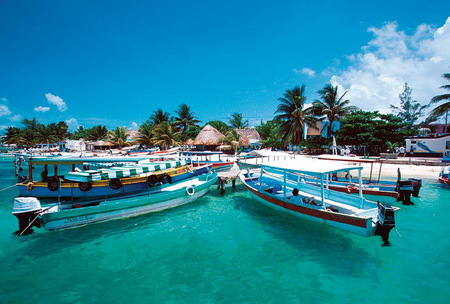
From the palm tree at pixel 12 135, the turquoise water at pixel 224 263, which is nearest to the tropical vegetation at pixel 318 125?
the turquoise water at pixel 224 263

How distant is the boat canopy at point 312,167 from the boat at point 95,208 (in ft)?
20.9

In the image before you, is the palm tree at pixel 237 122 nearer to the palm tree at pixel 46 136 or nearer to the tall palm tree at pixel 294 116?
the tall palm tree at pixel 294 116

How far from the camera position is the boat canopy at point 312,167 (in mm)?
9422

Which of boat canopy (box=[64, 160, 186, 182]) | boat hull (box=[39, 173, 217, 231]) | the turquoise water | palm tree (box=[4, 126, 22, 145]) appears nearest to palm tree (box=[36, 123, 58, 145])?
palm tree (box=[4, 126, 22, 145])

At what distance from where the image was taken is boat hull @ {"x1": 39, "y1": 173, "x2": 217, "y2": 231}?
1005 centimetres

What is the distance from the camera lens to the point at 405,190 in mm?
13781

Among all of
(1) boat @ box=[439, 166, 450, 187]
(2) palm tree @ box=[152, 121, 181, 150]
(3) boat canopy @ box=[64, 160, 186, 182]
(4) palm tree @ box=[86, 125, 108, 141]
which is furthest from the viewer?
(4) palm tree @ box=[86, 125, 108, 141]

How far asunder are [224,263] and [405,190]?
515 inches

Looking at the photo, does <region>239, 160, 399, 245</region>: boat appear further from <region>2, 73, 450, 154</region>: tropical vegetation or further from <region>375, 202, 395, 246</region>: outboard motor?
<region>2, 73, 450, 154</region>: tropical vegetation

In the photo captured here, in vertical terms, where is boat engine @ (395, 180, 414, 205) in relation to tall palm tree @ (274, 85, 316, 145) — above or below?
below

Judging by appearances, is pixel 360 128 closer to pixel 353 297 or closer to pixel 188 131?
pixel 353 297

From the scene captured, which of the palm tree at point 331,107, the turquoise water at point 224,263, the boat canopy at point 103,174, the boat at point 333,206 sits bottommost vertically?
the turquoise water at point 224,263

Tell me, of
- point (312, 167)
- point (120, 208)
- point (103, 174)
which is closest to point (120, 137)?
point (120, 208)

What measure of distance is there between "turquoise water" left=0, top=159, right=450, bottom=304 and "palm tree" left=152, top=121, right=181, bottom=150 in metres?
33.9
